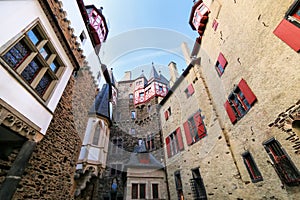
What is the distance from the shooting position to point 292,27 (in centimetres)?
429

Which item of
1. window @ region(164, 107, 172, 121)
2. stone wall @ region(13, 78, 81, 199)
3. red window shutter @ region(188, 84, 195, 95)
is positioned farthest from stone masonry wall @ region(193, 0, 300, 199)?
stone wall @ region(13, 78, 81, 199)

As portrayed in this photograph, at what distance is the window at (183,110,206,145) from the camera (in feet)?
28.0

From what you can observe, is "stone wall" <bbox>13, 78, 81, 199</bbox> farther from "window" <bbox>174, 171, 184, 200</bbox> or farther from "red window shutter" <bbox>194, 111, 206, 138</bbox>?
"window" <bbox>174, 171, 184, 200</bbox>

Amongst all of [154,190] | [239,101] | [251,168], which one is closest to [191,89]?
[239,101]

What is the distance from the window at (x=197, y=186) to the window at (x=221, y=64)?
5.85 meters

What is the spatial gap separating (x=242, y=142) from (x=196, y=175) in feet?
11.9

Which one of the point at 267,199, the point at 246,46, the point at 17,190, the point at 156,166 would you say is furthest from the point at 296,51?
the point at 156,166

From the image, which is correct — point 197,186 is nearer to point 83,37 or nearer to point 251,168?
point 251,168

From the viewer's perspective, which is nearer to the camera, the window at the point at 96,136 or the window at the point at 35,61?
the window at the point at 35,61

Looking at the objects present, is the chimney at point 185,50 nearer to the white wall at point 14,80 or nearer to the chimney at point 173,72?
the chimney at point 173,72

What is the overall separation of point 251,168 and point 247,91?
3.08 metres

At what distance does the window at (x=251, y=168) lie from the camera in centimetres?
532

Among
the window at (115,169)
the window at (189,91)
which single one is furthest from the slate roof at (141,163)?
the window at (189,91)

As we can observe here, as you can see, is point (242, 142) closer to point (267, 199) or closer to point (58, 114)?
point (267, 199)
